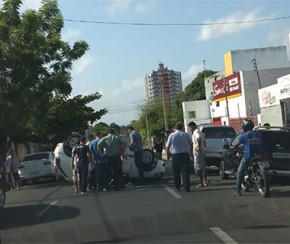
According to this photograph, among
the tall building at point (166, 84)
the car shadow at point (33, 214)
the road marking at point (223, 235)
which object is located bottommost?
the road marking at point (223, 235)

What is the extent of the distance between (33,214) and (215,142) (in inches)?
354

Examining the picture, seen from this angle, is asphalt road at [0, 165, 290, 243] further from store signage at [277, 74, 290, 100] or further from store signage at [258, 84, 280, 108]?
store signage at [258, 84, 280, 108]

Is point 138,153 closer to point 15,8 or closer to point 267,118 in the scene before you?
point 15,8

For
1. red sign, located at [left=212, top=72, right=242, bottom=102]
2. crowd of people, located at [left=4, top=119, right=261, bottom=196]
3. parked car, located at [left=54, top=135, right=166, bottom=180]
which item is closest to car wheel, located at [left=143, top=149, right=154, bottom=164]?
parked car, located at [left=54, top=135, right=166, bottom=180]

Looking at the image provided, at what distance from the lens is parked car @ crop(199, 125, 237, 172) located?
61.2ft

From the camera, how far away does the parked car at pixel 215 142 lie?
18656mm

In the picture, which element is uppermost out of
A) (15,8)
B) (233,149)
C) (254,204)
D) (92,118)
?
(15,8)

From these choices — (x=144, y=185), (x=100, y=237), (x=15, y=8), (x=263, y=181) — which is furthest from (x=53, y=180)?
(x=100, y=237)

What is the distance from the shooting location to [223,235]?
832 cm

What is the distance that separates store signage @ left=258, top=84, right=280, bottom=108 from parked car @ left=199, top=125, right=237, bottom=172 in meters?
16.1

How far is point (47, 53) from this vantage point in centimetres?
2270

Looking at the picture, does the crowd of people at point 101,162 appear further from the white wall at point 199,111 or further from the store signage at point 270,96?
the white wall at point 199,111

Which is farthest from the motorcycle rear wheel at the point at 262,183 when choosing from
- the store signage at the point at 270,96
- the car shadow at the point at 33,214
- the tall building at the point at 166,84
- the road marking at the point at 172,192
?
the tall building at the point at 166,84

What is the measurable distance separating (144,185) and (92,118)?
72.3 feet
